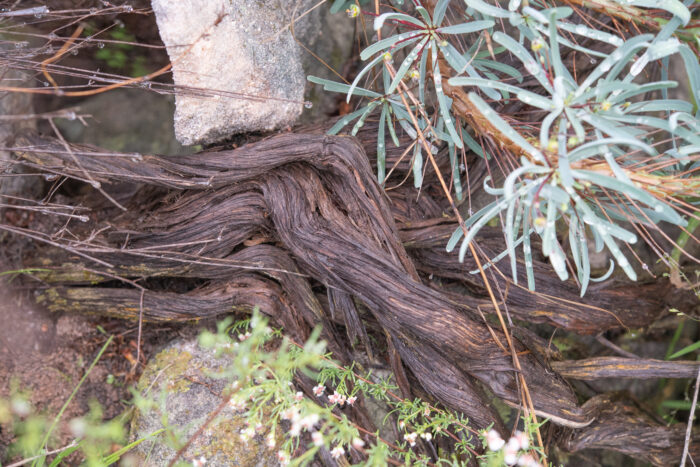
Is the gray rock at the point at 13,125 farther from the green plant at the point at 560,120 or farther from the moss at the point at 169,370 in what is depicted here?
the green plant at the point at 560,120

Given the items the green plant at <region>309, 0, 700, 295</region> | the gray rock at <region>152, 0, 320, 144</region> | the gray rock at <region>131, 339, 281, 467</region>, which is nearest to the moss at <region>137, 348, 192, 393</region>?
the gray rock at <region>131, 339, 281, 467</region>

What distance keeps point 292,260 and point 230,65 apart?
688 millimetres

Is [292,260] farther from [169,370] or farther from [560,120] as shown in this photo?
[560,120]

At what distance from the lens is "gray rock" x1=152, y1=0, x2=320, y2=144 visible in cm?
162

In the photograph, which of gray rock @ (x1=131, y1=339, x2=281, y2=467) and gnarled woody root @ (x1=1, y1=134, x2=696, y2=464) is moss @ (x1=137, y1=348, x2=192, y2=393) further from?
gnarled woody root @ (x1=1, y1=134, x2=696, y2=464)

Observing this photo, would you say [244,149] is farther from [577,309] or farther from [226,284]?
[577,309]

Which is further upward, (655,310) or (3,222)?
(655,310)

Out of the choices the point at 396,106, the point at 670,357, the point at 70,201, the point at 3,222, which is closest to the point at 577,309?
the point at 670,357

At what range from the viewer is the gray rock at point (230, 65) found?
162 centimetres

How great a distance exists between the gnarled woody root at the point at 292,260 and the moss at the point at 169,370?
17 centimetres

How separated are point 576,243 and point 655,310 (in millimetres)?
765

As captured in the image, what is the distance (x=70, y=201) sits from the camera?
6.48 ft

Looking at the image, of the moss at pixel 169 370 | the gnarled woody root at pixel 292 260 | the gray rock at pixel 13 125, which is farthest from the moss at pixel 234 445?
the gray rock at pixel 13 125

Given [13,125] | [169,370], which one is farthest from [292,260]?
[13,125]
